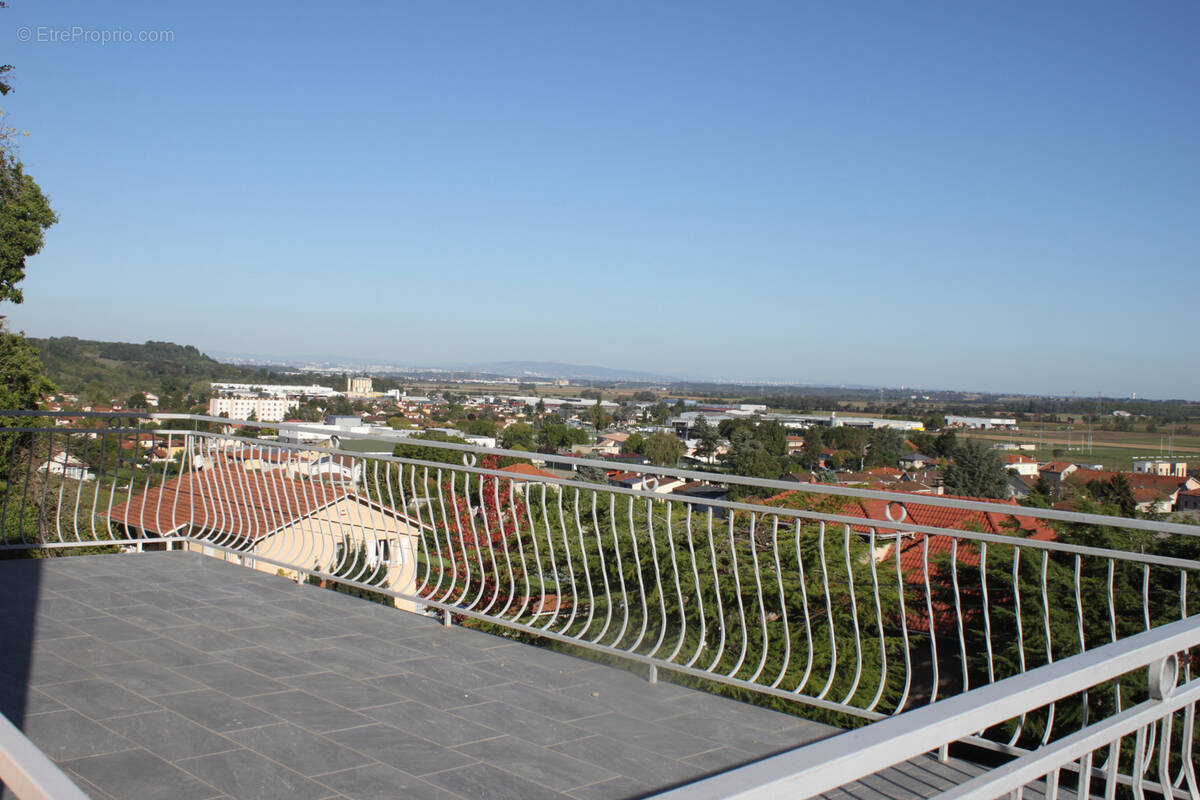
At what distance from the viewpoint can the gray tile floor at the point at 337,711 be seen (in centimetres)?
337

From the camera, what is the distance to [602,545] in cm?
733

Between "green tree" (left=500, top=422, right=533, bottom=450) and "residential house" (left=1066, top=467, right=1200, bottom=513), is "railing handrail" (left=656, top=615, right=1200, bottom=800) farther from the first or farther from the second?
"green tree" (left=500, top=422, right=533, bottom=450)

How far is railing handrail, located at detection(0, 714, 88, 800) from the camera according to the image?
1.02 meters

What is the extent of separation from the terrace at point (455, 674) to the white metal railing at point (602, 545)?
0.04 meters

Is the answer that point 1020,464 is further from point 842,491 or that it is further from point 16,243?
point 842,491

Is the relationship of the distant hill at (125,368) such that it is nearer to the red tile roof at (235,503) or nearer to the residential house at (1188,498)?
the red tile roof at (235,503)

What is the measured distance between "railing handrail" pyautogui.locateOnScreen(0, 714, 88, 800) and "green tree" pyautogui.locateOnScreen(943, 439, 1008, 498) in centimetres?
4063

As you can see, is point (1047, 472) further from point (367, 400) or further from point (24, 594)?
point (24, 594)

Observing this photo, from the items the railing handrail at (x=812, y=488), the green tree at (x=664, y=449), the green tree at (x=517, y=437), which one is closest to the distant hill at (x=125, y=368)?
the green tree at (x=517, y=437)

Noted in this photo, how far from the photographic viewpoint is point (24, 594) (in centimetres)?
588

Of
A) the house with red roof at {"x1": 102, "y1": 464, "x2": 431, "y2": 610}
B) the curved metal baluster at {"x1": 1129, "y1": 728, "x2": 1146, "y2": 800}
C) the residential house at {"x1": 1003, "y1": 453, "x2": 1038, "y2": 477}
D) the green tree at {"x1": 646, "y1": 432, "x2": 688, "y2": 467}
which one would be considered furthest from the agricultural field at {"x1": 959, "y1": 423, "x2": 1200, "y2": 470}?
the curved metal baluster at {"x1": 1129, "y1": 728, "x2": 1146, "y2": 800}

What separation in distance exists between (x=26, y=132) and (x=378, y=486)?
12952 millimetres

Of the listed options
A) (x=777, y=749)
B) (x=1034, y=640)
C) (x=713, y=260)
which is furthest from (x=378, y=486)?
(x=713, y=260)

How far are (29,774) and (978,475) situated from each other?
4361 cm
